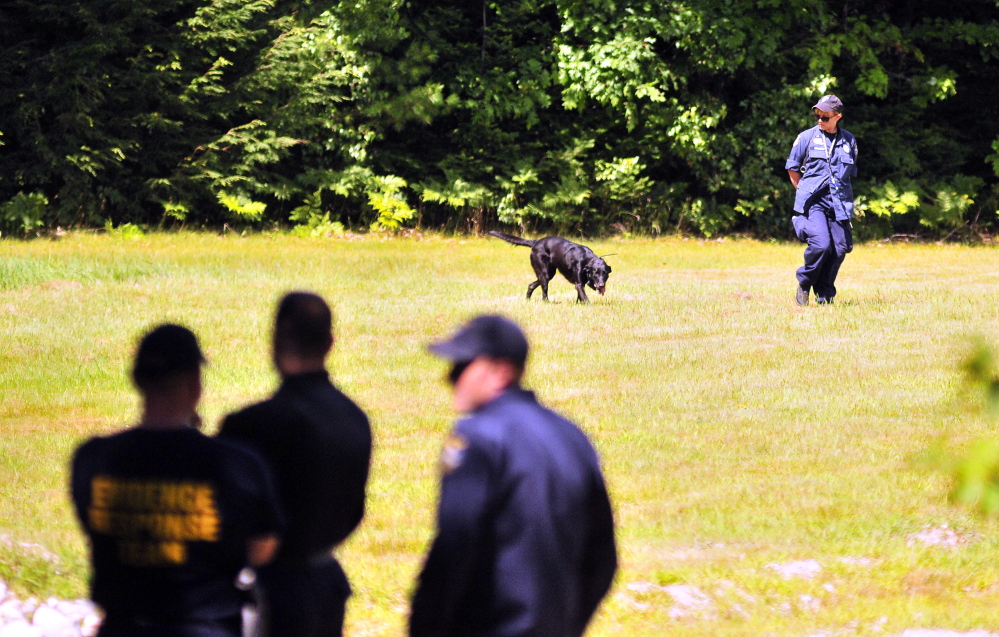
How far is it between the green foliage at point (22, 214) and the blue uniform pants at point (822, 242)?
46.9ft

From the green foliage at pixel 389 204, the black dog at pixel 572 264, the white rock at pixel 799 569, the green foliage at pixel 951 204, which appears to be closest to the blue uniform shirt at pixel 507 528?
the white rock at pixel 799 569

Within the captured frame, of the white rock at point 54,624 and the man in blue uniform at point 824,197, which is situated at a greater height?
the man in blue uniform at point 824,197

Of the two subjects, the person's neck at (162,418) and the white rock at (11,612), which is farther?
the white rock at (11,612)

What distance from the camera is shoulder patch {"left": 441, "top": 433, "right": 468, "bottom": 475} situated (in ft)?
9.20

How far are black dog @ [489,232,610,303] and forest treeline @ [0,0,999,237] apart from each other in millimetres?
10078

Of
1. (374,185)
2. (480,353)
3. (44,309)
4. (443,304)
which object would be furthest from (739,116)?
(480,353)

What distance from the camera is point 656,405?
924cm

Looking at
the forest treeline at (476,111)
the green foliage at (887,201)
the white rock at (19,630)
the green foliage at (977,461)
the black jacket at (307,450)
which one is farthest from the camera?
the green foliage at (887,201)

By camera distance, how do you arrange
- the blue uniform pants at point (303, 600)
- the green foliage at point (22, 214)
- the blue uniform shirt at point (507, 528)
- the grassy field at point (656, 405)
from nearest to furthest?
the blue uniform shirt at point (507, 528) → the blue uniform pants at point (303, 600) → the grassy field at point (656, 405) → the green foliage at point (22, 214)

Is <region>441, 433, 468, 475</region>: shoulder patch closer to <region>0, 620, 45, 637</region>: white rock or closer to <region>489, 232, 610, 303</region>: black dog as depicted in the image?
<region>0, 620, 45, 637</region>: white rock

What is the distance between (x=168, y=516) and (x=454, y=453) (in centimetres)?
69

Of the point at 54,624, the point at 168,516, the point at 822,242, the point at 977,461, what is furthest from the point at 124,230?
the point at 977,461

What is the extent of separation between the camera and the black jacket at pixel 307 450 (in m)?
3.26

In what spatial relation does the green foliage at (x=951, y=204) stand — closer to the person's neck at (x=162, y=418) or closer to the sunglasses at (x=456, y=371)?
the sunglasses at (x=456, y=371)
